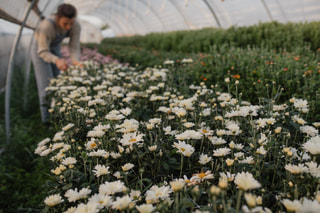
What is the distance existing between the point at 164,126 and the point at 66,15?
7.80 feet

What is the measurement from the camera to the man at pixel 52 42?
325 cm

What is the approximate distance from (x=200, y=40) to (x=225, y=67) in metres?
3.84

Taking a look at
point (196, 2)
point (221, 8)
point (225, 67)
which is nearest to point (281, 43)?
point (225, 67)

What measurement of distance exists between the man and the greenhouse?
16 millimetres

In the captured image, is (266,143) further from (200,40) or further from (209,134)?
(200,40)

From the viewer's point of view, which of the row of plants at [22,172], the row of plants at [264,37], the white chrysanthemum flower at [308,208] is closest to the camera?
the white chrysanthemum flower at [308,208]

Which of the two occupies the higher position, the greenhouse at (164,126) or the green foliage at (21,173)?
the greenhouse at (164,126)

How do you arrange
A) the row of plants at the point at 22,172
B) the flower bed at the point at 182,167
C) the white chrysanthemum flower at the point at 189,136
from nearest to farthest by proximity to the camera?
1. the flower bed at the point at 182,167
2. the white chrysanthemum flower at the point at 189,136
3. the row of plants at the point at 22,172

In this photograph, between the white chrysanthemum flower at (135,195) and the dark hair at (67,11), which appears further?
the dark hair at (67,11)

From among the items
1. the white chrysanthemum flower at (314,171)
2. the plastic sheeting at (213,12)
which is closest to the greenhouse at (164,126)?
the white chrysanthemum flower at (314,171)

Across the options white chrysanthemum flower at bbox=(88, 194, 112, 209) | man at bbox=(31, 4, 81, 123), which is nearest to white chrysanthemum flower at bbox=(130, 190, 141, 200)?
white chrysanthemum flower at bbox=(88, 194, 112, 209)

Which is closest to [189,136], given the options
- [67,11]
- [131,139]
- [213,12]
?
[131,139]

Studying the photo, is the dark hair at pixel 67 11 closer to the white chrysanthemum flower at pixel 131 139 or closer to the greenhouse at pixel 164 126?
the greenhouse at pixel 164 126

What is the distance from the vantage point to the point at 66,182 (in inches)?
46.4
